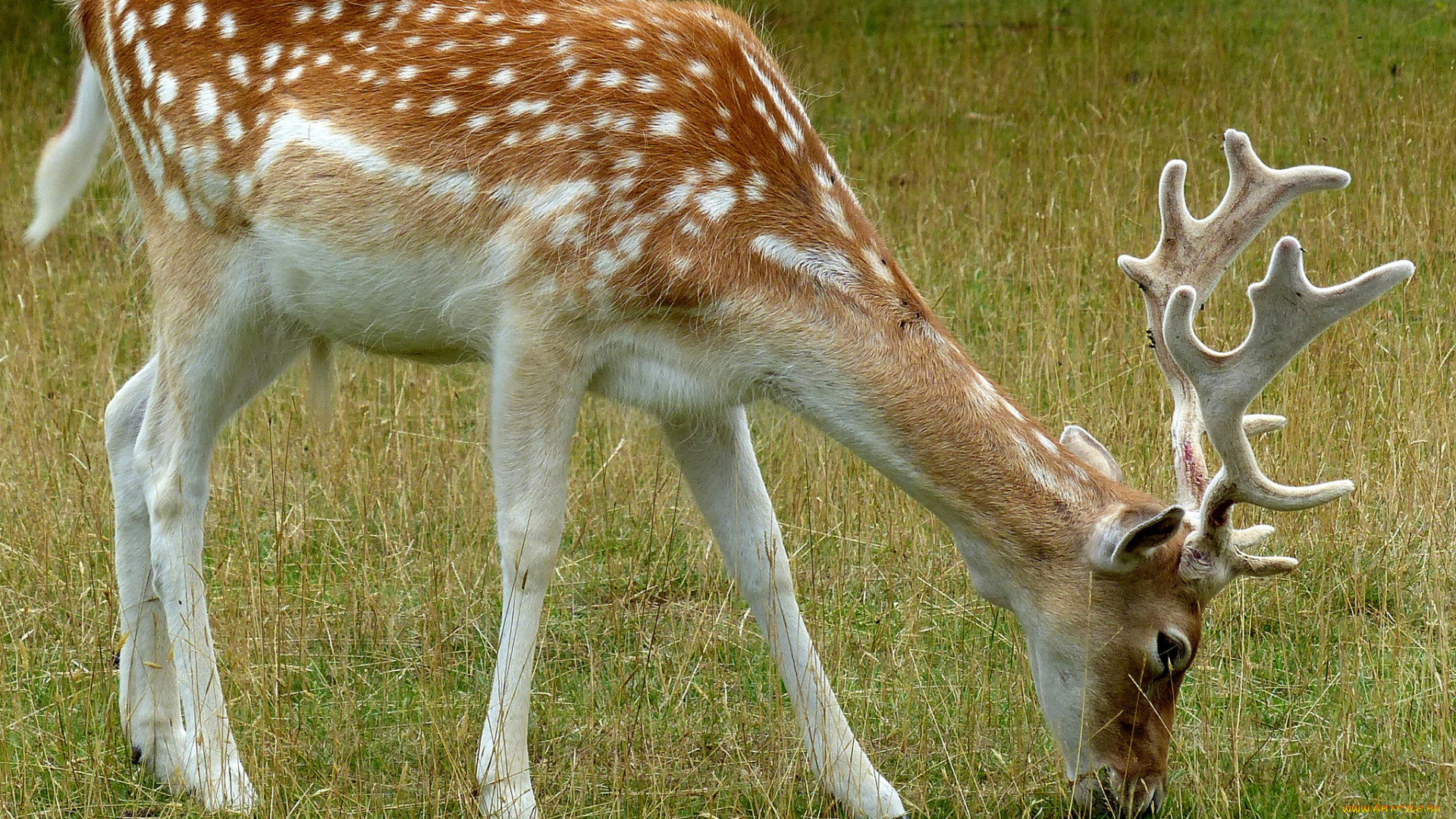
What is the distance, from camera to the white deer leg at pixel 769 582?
3928 millimetres

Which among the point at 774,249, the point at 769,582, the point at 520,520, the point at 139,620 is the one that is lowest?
the point at 139,620

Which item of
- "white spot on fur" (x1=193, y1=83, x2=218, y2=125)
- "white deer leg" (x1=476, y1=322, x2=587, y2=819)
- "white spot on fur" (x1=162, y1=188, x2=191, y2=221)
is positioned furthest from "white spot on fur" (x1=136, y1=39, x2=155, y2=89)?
"white deer leg" (x1=476, y1=322, x2=587, y2=819)

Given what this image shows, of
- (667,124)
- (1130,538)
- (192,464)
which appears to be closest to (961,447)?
(1130,538)

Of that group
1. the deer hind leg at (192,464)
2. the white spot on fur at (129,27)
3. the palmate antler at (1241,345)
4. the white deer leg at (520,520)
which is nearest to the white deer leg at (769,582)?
the white deer leg at (520,520)

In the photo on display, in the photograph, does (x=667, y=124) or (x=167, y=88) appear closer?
(x=667, y=124)

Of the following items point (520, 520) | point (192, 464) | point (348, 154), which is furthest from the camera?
point (192, 464)

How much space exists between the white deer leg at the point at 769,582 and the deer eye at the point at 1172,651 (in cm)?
79

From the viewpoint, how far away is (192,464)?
409 centimetres

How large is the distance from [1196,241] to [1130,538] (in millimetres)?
846

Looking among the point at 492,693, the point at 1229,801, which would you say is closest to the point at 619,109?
the point at 492,693

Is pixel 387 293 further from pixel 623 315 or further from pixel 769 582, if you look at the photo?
pixel 769 582

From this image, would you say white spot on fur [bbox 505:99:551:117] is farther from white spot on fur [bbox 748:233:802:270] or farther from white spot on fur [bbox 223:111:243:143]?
white spot on fur [bbox 223:111:243:143]

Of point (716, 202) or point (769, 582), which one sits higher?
point (716, 202)

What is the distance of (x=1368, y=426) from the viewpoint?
18.6 feet
